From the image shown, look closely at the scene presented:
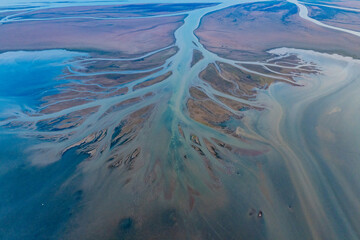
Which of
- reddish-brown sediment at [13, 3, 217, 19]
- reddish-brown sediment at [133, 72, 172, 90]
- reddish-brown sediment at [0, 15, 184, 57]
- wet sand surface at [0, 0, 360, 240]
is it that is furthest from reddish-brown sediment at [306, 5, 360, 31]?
reddish-brown sediment at [133, 72, 172, 90]

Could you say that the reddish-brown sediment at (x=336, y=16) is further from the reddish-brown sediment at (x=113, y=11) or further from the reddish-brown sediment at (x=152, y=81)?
the reddish-brown sediment at (x=152, y=81)

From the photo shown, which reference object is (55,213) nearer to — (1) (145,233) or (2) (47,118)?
(1) (145,233)

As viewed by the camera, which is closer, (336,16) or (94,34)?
(94,34)

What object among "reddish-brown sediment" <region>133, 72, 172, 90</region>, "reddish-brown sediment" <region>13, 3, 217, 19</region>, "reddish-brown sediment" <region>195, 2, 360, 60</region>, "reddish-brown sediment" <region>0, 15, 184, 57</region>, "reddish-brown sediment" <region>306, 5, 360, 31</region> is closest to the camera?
"reddish-brown sediment" <region>133, 72, 172, 90</region>

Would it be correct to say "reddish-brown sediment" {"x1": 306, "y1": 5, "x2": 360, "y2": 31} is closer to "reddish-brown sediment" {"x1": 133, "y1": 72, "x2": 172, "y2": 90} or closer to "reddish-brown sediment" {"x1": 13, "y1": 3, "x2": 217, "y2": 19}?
"reddish-brown sediment" {"x1": 13, "y1": 3, "x2": 217, "y2": 19}

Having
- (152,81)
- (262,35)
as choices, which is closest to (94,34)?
(152,81)

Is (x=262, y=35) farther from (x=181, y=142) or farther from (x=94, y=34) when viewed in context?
(x=181, y=142)

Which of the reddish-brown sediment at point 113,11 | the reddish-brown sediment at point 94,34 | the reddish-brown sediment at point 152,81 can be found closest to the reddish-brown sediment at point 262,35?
the reddish-brown sediment at point 94,34
